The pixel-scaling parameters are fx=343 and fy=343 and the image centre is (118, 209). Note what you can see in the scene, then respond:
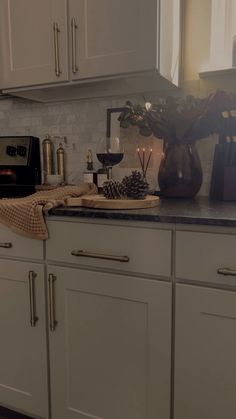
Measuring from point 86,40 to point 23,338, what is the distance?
1278mm

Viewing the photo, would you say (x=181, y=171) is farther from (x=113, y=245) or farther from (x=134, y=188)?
(x=113, y=245)

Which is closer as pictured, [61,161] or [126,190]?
[126,190]

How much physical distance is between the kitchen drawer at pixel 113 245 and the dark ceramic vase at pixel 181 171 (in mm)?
519

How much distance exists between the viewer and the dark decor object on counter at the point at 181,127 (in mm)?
1465

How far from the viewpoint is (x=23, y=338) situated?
1.35m

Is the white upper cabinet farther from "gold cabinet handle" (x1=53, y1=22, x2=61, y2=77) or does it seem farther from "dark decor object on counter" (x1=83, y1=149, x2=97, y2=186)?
"dark decor object on counter" (x1=83, y1=149, x2=97, y2=186)

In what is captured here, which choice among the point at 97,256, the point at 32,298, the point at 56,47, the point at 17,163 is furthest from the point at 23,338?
the point at 56,47

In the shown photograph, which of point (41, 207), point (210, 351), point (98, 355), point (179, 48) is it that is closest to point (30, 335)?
point (98, 355)

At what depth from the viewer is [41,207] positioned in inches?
47.8

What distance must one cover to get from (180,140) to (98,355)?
3.10 ft

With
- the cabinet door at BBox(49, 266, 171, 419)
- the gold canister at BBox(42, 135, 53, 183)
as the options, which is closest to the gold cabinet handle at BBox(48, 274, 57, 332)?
the cabinet door at BBox(49, 266, 171, 419)

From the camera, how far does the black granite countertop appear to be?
1.00 meters

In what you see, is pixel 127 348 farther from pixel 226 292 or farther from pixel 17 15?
pixel 17 15

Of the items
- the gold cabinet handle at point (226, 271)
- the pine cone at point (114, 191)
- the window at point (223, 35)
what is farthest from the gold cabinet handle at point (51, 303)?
the window at point (223, 35)
